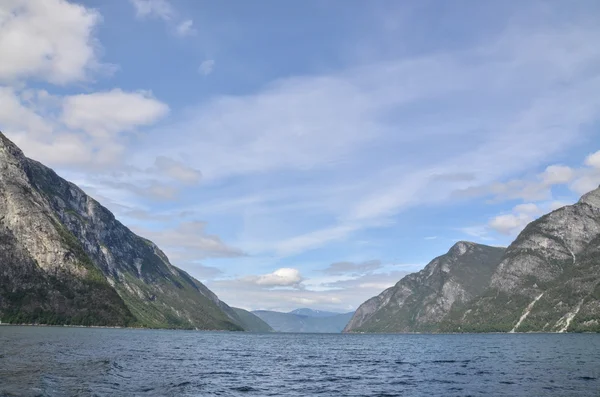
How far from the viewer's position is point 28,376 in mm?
50688

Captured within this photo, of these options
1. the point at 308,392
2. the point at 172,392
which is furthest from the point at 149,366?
the point at 308,392

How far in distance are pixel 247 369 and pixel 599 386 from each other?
50.8 meters

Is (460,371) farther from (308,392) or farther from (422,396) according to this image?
(308,392)

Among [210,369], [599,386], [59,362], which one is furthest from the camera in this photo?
[210,369]

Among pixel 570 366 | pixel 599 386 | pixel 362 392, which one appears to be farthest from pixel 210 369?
pixel 570 366

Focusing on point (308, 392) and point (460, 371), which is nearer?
point (308, 392)

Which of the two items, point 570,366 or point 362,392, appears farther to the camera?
point 570,366

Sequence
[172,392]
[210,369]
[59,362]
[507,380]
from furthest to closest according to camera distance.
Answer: [210,369] < [59,362] < [507,380] < [172,392]

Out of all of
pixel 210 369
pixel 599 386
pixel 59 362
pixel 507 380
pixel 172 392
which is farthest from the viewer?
pixel 210 369

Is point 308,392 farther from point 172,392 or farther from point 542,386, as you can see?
point 542,386

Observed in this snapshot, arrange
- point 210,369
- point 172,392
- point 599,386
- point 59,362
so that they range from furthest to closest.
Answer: point 210,369, point 59,362, point 599,386, point 172,392

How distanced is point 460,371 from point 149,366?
169 feet

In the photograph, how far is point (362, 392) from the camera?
51.1m

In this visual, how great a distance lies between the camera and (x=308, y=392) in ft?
166
